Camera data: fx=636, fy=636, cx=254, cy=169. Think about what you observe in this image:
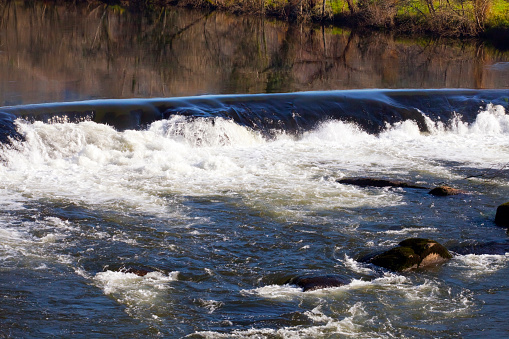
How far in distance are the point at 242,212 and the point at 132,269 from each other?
3429mm

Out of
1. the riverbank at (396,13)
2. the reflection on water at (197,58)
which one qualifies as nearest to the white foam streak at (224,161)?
the reflection on water at (197,58)

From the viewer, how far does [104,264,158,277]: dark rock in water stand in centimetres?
961

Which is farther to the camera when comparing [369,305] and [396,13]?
[396,13]

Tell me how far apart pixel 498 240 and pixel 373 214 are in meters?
2.41

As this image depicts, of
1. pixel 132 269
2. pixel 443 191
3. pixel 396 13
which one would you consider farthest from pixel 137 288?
pixel 396 13

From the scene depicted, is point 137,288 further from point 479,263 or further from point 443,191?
point 443,191

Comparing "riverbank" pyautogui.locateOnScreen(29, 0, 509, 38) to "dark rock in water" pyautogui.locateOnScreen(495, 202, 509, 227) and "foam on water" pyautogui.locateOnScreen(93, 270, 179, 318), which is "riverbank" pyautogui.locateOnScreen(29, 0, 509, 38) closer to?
"dark rock in water" pyautogui.locateOnScreen(495, 202, 509, 227)

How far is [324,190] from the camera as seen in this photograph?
14.3 meters

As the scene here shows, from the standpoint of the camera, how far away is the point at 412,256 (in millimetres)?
10016

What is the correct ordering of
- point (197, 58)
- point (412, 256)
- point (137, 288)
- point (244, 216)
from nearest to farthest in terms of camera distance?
point (137, 288)
point (412, 256)
point (244, 216)
point (197, 58)

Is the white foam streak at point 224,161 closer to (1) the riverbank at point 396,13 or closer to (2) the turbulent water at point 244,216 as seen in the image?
(2) the turbulent water at point 244,216

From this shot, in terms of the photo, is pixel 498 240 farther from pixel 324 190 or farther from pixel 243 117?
pixel 243 117

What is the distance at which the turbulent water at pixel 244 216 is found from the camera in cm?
842

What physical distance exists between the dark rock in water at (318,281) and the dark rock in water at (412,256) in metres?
0.93
